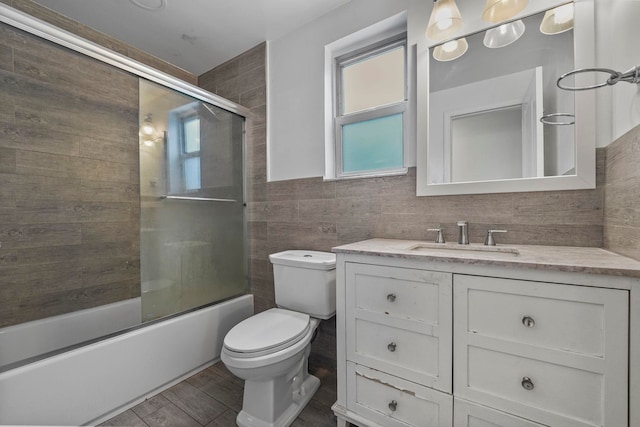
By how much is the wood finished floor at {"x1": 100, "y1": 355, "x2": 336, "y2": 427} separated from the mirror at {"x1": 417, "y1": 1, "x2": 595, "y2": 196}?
129 cm

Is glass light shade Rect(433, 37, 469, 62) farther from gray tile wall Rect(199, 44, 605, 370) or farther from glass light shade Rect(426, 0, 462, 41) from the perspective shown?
gray tile wall Rect(199, 44, 605, 370)

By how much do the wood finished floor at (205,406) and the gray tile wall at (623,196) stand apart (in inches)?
55.8

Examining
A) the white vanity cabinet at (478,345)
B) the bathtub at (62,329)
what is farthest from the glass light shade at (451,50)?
the bathtub at (62,329)

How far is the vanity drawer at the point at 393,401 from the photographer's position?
1001mm

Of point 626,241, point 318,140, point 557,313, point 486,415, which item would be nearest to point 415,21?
point 318,140

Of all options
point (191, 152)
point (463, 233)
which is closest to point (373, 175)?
point (463, 233)

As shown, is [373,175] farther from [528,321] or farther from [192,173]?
[192,173]

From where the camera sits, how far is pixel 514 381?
0.87 meters

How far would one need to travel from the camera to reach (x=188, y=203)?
1.82m

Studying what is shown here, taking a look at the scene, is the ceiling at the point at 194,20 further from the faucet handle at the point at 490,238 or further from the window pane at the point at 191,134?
the faucet handle at the point at 490,238

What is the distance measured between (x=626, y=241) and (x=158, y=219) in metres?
2.22

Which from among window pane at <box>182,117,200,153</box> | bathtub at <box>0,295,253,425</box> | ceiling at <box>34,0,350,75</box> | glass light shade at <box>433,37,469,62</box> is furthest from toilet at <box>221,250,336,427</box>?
ceiling at <box>34,0,350,75</box>

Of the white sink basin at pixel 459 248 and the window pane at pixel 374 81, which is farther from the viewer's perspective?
the window pane at pixel 374 81

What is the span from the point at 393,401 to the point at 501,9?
Answer: 1803mm
